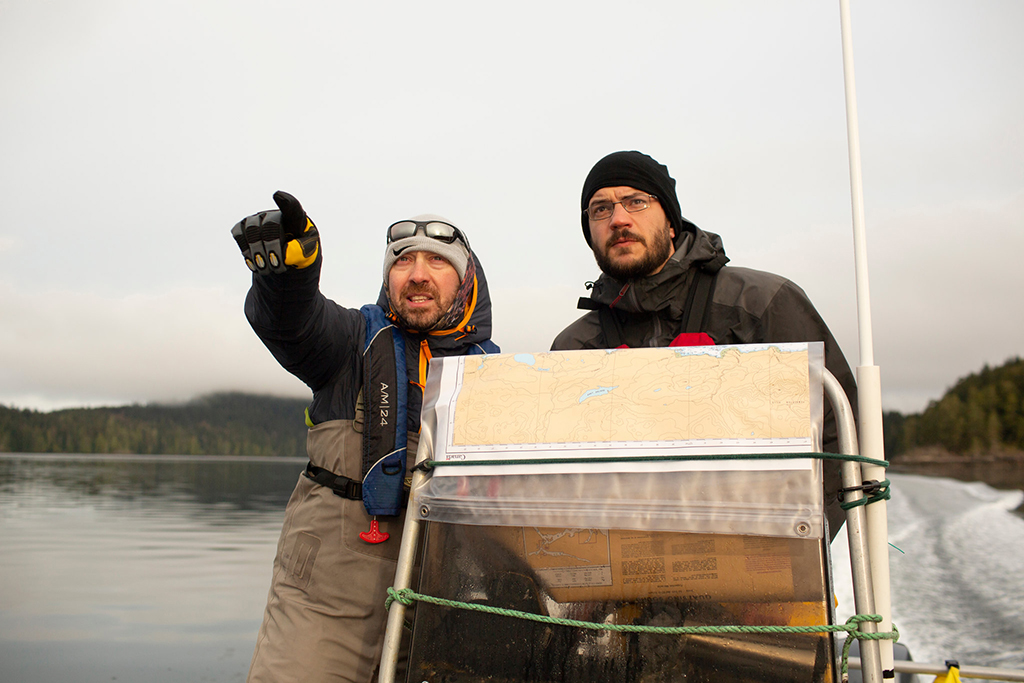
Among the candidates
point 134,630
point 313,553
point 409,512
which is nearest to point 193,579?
point 134,630

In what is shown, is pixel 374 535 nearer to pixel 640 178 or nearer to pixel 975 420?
pixel 640 178

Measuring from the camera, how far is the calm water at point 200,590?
867cm

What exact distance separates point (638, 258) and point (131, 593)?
524 inches

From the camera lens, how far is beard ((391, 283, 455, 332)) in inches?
101

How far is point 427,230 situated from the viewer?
8.91ft

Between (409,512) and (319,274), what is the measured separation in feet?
2.86

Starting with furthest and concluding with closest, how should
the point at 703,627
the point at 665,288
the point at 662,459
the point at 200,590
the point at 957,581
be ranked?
1. the point at 200,590
2. the point at 957,581
3. the point at 665,288
4. the point at 662,459
5. the point at 703,627

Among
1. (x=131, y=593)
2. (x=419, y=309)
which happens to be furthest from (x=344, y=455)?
(x=131, y=593)

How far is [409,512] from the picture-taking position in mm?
1674

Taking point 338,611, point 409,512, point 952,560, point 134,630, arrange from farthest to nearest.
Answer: point 952,560, point 134,630, point 338,611, point 409,512

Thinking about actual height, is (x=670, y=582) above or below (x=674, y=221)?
below

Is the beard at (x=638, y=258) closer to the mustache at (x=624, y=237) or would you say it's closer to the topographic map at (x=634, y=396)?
the mustache at (x=624, y=237)

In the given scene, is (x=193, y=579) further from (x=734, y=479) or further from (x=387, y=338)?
(x=734, y=479)

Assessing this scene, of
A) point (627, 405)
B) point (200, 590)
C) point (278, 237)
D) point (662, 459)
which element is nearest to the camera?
point (662, 459)
